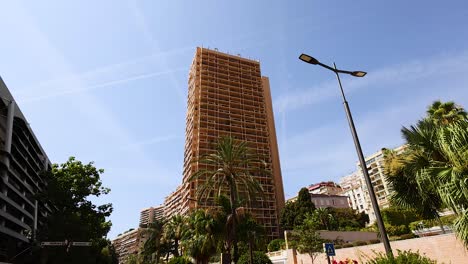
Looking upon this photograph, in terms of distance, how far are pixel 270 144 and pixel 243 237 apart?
2492 inches

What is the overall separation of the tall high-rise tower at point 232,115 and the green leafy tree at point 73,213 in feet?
128

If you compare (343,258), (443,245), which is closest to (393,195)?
(443,245)

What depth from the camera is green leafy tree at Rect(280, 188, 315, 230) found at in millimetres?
65938

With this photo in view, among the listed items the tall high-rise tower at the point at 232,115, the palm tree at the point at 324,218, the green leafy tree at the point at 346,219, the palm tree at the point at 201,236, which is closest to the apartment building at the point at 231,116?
the tall high-rise tower at the point at 232,115

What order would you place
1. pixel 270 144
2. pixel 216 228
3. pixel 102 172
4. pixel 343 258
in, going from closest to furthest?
pixel 343 258 → pixel 216 228 → pixel 102 172 → pixel 270 144

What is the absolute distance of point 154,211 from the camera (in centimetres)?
18812

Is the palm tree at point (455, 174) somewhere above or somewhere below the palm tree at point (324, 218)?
below

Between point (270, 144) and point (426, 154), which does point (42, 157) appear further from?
point (426, 154)

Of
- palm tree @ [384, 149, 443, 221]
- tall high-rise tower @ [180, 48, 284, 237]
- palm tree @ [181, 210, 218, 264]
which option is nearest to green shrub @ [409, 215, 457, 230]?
palm tree @ [384, 149, 443, 221]

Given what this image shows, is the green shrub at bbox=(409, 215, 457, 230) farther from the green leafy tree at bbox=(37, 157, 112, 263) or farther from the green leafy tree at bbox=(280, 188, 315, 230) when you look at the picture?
the green leafy tree at bbox=(37, 157, 112, 263)

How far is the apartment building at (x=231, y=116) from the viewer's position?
8456 centimetres

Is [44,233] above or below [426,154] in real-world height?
above

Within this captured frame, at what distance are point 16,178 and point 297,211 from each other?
55837 mm

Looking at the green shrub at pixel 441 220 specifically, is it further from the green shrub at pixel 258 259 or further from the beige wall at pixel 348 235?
the green shrub at pixel 258 259
